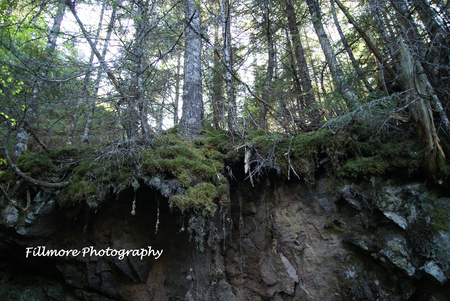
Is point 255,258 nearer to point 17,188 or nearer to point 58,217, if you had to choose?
A: point 58,217

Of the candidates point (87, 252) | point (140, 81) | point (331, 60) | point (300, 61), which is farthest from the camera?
point (300, 61)

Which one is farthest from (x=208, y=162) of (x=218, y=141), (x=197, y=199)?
(x=197, y=199)

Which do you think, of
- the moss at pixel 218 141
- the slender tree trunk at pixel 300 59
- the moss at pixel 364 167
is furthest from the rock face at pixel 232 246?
the slender tree trunk at pixel 300 59

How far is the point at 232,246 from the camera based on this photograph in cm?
423

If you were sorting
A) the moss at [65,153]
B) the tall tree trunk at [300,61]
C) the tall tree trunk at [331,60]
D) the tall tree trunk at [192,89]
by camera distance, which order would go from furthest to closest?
the tall tree trunk at [300,61] → the tall tree trunk at [192,89] → the tall tree trunk at [331,60] → the moss at [65,153]

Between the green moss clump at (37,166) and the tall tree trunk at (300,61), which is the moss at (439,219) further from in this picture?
the green moss clump at (37,166)

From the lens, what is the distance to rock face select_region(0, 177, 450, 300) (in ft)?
10.7

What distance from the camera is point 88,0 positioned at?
4613mm

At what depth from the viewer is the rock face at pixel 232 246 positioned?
3260 mm

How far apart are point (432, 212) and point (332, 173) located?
53.3 inches

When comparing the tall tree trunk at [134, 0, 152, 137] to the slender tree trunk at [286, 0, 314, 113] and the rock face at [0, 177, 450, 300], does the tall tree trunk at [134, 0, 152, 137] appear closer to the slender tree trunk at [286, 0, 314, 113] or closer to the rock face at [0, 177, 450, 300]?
the rock face at [0, 177, 450, 300]

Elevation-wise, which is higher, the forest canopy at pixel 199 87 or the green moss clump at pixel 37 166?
the forest canopy at pixel 199 87

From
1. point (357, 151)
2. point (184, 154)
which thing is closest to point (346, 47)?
point (357, 151)

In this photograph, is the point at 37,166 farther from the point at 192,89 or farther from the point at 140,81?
the point at 192,89
